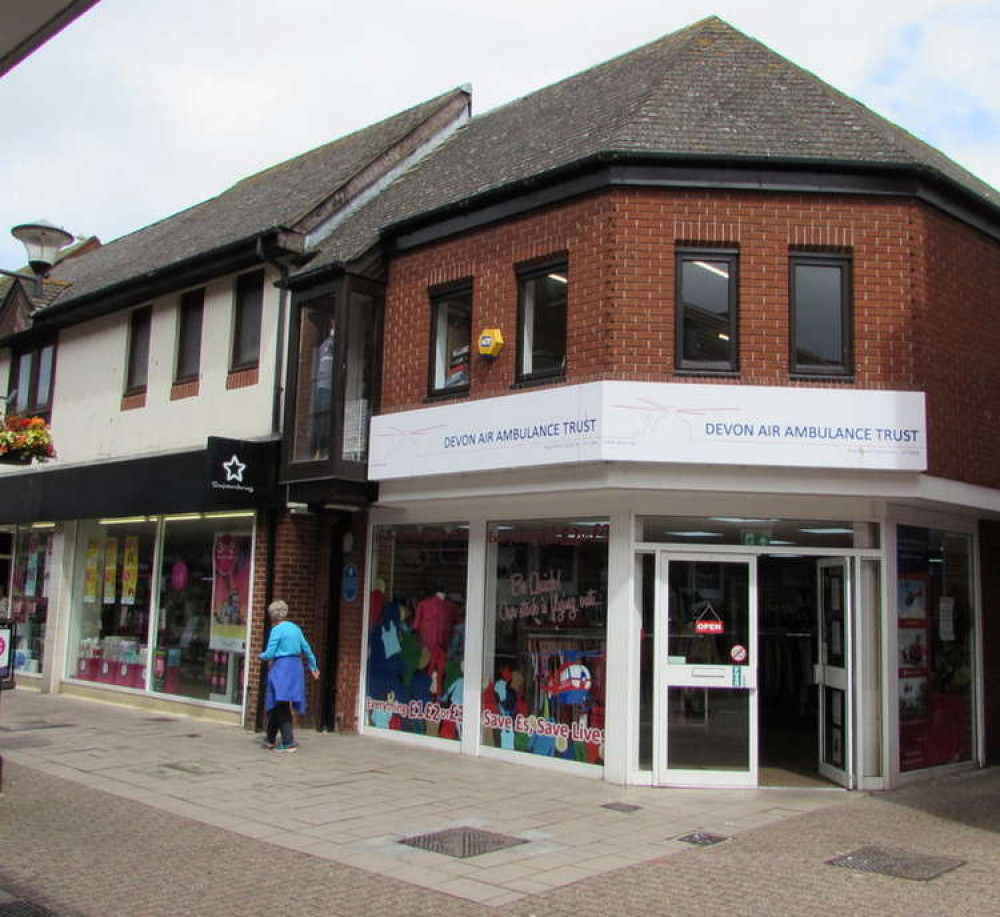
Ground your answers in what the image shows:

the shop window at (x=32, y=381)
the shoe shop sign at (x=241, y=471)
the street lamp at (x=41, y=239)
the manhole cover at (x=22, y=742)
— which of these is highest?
the street lamp at (x=41, y=239)

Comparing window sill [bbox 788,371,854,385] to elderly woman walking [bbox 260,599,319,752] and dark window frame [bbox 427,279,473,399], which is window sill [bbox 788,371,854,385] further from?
elderly woman walking [bbox 260,599,319,752]

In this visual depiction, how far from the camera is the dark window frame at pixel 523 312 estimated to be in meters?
10.3

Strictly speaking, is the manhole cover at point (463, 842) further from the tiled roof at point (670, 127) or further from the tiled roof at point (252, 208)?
the tiled roof at point (252, 208)

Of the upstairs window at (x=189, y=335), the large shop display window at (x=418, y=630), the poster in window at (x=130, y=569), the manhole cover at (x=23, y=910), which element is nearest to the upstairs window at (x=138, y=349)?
the upstairs window at (x=189, y=335)

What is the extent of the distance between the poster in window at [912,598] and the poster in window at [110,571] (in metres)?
11.5

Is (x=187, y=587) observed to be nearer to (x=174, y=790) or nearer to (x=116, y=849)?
(x=174, y=790)

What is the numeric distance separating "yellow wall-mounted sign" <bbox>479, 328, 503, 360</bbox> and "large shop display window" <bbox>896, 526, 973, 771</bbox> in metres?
4.40

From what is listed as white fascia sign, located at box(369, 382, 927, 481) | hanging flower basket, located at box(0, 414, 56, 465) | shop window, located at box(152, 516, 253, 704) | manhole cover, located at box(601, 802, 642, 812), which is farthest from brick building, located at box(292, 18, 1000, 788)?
hanging flower basket, located at box(0, 414, 56, 465)

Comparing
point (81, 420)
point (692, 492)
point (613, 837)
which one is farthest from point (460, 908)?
point (81, 420)

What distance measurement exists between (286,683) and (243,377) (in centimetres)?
450

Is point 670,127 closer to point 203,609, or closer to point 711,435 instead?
point 711,435

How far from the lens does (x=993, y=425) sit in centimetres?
1094

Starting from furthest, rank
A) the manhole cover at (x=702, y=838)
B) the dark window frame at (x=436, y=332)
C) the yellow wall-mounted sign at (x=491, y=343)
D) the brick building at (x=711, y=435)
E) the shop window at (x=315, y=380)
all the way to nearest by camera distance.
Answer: the shop window at (x=315, y=380) < the dark window frame at (x=436, y=332) < the yellow wall-mounted sign at (x=491, y=343) < the brick building at (x=711, y=435) < the manhole cover at (x=702, y=838)

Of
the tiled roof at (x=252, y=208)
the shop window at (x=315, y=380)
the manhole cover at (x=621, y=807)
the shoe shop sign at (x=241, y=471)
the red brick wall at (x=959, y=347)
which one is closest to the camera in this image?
the manhole cover at (x=621, y=807)
